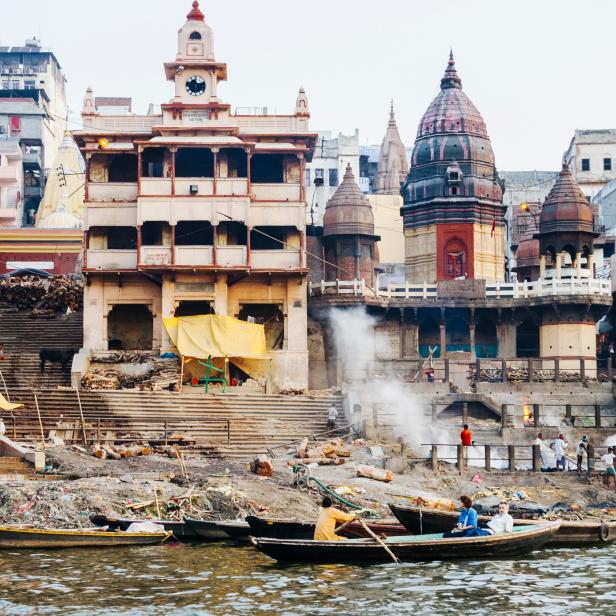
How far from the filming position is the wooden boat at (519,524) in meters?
28.7

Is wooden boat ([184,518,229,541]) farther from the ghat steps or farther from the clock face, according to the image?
the clock face

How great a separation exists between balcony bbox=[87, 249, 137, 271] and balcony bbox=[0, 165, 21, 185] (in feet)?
87.2

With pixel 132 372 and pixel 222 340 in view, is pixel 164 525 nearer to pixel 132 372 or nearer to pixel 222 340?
pixel 132 372

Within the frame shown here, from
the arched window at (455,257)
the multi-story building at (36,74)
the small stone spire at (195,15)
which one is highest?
the multi-story building at (36,74)

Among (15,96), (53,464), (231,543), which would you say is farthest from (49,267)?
(231,543)

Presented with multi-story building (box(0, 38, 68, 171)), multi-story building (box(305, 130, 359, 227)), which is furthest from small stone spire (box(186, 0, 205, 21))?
multi-story building (box(305, 130, 359, 227))

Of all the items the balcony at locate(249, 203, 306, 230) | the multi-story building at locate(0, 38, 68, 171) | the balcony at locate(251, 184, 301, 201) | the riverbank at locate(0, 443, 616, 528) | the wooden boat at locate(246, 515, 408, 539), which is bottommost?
the wooden boat at locate(246, 515, 408, 539)

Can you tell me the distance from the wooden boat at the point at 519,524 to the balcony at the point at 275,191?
80.8ft

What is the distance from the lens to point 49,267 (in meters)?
68.4

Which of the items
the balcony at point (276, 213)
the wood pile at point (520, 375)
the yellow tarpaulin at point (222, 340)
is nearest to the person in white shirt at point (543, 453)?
the wood pile at point (520, 375)

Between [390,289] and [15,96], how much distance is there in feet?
145

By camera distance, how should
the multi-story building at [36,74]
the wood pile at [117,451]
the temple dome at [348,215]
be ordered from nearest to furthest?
the wood pile at [117,451], the temple dome at [348,215], the multi-story building at [36,74]

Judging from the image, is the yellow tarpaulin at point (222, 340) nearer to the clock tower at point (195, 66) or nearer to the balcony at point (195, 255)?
the balcony at point (195, 255)

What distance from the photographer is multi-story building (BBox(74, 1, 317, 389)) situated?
167ft
